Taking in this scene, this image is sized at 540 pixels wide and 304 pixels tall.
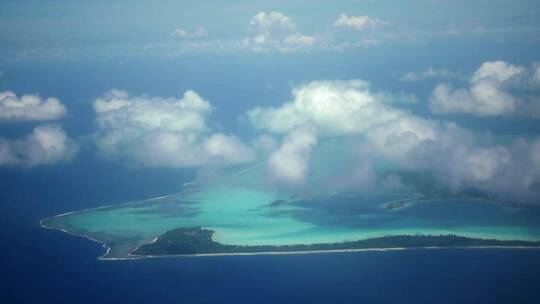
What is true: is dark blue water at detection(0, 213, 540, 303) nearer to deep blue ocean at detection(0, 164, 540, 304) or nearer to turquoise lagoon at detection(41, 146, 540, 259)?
deep blue ocean at detection(0, 164, 540, 304)

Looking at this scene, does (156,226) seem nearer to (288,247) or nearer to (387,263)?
(288,247)

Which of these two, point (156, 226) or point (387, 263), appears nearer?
point (387, 263)

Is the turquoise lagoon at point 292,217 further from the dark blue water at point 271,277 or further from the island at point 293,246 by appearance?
the dark blue water at point 271,277

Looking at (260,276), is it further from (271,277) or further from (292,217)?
(292,217)

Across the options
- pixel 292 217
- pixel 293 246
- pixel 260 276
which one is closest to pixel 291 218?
pixel 292 217

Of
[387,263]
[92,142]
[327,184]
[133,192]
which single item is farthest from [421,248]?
[92,142]

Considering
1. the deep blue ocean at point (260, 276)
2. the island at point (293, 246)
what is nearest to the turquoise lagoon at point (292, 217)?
the island at point (293, 246)

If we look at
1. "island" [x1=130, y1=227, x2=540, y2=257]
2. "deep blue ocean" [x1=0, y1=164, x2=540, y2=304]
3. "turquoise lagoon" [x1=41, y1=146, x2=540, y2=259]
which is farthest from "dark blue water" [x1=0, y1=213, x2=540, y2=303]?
"turquoise lagoon" [x1=41, y1=146, x2=540, y2=259]
